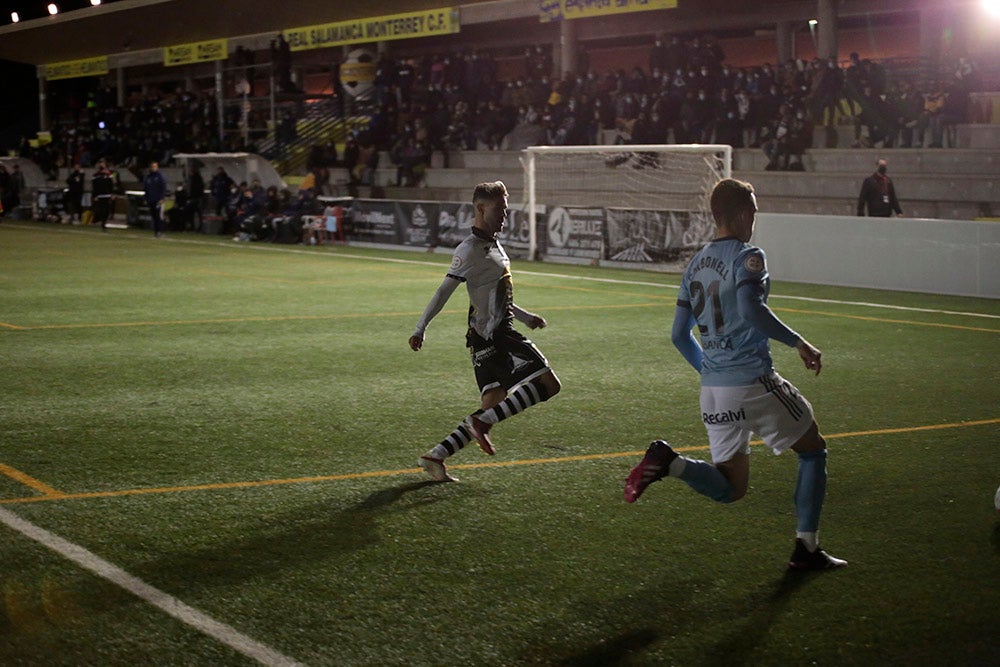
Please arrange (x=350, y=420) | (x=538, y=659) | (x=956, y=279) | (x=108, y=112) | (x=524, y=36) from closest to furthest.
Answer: (x=538, y=659)
(x=350, y=420)
(x=956, y=279)
(x=524, y=36)
(x=108, y=112)

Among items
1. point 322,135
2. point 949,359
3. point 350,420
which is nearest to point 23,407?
point 350,420

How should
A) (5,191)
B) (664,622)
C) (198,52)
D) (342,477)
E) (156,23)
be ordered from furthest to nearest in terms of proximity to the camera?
(156,23) → (198,52) → (5,191) → (342,477) → (664,622)

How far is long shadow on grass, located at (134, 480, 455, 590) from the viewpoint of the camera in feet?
18.5

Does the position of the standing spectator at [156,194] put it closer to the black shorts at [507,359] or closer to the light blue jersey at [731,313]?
the black shorts at [507,359]

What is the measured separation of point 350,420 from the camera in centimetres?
932

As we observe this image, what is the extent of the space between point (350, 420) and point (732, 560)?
13.4 feet

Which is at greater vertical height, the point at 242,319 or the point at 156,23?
the point at 156,23

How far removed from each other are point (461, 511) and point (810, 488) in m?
2.01

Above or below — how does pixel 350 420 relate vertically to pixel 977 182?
below

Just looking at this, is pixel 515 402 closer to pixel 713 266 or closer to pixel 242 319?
pixel 713 266

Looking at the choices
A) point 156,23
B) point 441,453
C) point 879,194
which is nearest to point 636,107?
point 879,194

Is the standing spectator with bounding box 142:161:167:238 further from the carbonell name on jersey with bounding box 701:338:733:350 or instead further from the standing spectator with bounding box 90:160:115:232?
the carbonell name on jersey with bounding box 701:338:733:350

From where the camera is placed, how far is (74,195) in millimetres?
40469

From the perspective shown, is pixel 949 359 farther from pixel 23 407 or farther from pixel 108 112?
pixel 108 112
